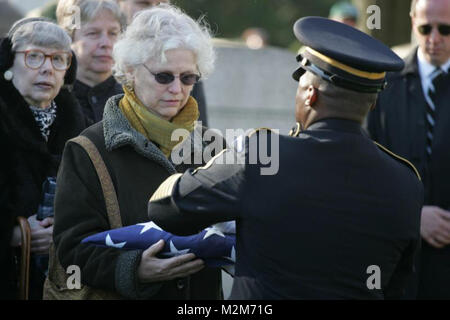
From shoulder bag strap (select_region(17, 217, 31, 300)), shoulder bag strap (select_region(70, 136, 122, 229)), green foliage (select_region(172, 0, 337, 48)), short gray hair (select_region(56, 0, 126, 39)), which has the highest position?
green foliage (select_region(172, 0, 337, 48))

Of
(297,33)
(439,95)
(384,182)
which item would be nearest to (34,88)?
(297,33)

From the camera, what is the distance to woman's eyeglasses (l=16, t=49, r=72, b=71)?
4.82m

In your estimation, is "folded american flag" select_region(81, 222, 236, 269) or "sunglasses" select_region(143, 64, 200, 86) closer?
"folded american flag" select_region(81, 222, 236, 269)

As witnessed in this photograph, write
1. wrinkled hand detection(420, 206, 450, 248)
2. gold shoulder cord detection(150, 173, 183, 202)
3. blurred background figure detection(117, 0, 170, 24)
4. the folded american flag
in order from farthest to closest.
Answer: blurred background figure detection(117, 0, 170, 24) < wrinkled hand detection(420, 206, 450, 248) < the folded american flag < gold shoulder cord detection(150, 173, 183, 202)

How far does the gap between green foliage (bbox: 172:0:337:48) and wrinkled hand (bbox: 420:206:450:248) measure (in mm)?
20764

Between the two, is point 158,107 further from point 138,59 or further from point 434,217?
point 434,217

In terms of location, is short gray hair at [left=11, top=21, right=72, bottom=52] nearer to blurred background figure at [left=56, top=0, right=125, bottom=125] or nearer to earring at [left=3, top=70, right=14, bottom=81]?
earring at [left=3, top=70, right=14, bottom=81]

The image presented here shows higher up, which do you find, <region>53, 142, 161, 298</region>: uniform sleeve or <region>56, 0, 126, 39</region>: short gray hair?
<region>56, 0, 126, 39</region>: short gray hair

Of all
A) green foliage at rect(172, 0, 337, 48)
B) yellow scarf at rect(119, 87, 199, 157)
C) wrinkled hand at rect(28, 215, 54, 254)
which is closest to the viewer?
yellow scarf at rect(119, 87, 199, 157)

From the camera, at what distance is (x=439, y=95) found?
570 cm

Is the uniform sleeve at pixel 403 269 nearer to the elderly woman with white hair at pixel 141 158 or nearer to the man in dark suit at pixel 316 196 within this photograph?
the man in dark suit at pixel 316 196

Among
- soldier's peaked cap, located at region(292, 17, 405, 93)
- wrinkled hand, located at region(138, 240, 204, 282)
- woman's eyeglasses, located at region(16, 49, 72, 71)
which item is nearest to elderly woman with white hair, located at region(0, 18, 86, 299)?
woman's eyeglasses, located at region(16, 49, 72, 71)

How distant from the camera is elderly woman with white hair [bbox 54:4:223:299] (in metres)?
3.91

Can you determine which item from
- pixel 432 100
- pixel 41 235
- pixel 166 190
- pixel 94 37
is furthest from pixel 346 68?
pixel 94 37
